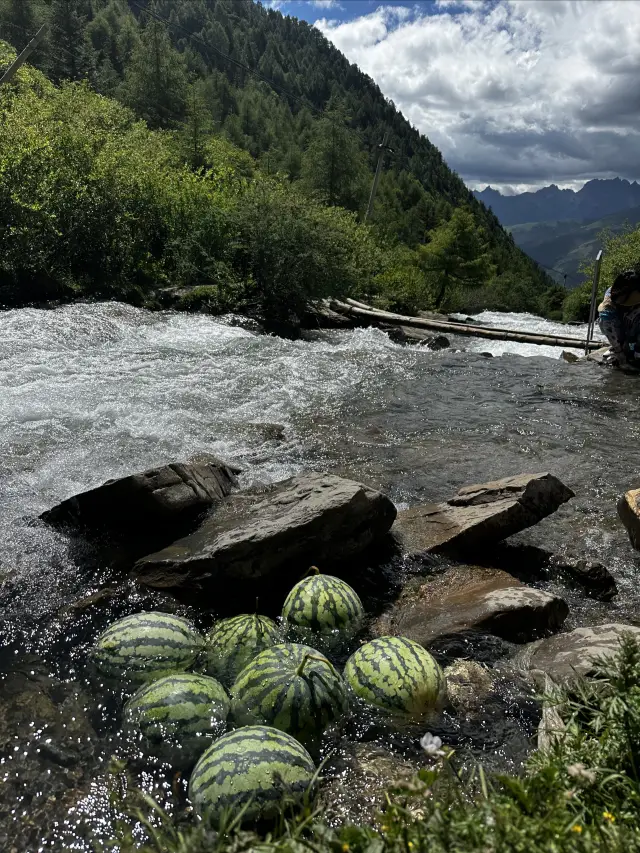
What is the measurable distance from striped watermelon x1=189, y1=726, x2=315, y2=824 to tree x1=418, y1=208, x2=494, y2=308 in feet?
174

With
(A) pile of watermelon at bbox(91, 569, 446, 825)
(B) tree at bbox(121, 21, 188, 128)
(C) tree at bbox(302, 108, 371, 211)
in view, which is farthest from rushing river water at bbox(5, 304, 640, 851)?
(B) tree at bbox(121, 21, 188, 128)

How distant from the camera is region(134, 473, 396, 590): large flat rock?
5.26 meters

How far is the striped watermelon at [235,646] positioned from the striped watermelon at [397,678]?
24.3 inches

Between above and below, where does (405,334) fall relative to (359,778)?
above

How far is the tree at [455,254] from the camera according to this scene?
54.4 meters

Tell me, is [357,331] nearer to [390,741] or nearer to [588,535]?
[588,535]

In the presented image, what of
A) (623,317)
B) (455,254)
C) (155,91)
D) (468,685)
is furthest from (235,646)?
(155,91)

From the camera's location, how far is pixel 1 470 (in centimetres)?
739

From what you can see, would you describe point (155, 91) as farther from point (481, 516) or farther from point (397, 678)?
point (397, 678)

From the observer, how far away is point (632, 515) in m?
6.24

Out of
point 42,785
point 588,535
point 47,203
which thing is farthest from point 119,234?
point 42,785

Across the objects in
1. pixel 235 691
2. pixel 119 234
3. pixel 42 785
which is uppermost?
pixel 119 234

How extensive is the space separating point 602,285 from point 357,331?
114 feet

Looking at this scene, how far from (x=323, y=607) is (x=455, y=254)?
5414 cm
